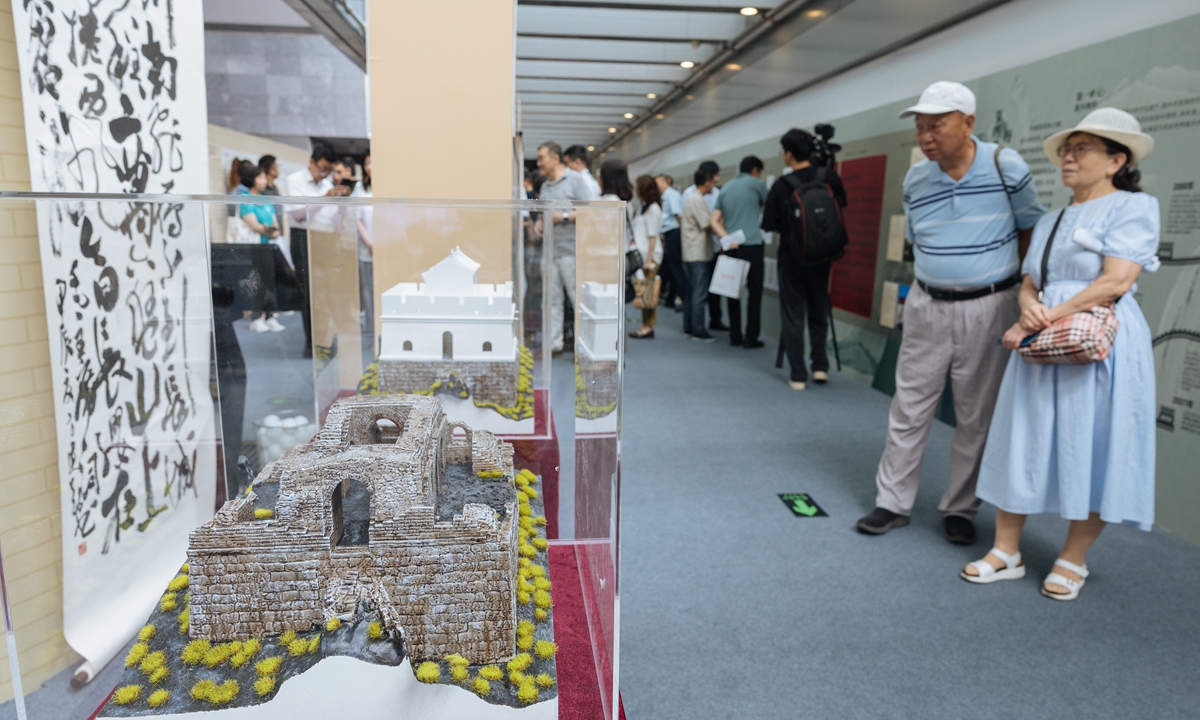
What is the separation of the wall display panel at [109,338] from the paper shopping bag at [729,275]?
5348 millimetres

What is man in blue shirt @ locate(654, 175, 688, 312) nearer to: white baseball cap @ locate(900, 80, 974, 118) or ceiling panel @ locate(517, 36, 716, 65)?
ceiling panel @ locate(517, 36, 716, 65)

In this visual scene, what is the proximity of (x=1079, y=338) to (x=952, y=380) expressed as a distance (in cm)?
82

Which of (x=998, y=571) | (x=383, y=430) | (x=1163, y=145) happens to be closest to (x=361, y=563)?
(x=383, y=430)

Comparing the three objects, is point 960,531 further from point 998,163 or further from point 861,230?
point 861,230

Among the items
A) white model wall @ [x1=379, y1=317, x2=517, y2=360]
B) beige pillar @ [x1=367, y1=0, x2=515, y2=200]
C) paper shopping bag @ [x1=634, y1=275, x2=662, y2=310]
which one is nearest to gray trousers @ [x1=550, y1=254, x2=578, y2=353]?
white model wall @ [x1=379, y1=317, x2=517, y2=360]

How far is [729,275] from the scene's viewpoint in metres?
6.95

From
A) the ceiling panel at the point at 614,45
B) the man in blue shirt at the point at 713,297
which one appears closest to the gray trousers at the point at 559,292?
the ceiling panel at the point at 614,45

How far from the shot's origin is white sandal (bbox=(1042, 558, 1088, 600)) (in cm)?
289

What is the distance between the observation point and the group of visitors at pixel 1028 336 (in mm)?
2533

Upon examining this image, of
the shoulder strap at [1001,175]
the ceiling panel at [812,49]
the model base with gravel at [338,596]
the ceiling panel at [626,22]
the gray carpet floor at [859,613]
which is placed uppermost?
the ceiling panel at [626,22]

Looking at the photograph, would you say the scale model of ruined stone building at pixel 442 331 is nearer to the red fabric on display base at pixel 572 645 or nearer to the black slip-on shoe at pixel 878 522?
the red fabric on display base at pixel 572 645

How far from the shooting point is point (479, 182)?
10.1ft

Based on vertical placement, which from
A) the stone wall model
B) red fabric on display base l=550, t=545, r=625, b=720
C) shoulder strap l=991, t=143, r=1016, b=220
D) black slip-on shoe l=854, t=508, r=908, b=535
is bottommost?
black slip-on shoe l=854, t=508, r=908, b=535

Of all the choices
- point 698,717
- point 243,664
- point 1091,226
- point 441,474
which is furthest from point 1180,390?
point 243,664
